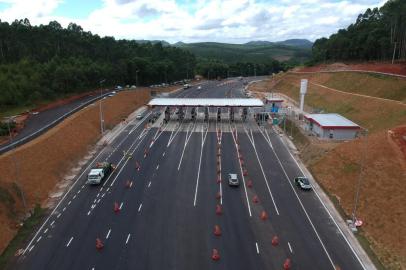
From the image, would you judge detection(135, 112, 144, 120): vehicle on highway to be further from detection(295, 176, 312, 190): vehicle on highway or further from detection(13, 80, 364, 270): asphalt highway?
detection(295, 176, 312, 190): vehicle on highway

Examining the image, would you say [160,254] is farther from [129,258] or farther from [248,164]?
[248,164]

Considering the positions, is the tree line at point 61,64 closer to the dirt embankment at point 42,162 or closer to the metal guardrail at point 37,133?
the metal guardrail at point 37,133

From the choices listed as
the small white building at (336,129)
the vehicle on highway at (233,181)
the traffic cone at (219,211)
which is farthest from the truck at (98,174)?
the small white building at (336,129)

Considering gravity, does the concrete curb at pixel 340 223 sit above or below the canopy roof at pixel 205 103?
below

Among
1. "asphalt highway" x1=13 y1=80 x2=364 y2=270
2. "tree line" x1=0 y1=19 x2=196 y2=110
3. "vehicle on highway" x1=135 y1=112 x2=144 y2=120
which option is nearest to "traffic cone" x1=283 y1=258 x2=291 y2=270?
"asphalt highway" x1=13 y1=80 x2=364 y2=270

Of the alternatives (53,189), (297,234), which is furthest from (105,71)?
(297,234)
